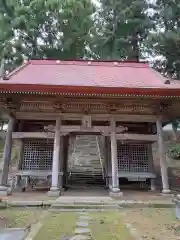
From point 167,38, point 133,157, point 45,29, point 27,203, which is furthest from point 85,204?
point 45,29

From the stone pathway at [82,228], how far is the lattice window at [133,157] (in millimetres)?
4564

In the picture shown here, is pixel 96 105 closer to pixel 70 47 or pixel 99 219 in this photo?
pixel 99 219

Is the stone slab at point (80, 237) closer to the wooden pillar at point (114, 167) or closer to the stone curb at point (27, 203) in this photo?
the stone curb at point (27, 203)

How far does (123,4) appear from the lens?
66.3 feet

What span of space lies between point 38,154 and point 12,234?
20.2ft

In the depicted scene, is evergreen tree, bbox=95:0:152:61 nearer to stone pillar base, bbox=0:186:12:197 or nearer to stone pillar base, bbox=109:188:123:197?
stone pillar base, bbox=109:188:123:197

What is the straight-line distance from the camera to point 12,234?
170 inches

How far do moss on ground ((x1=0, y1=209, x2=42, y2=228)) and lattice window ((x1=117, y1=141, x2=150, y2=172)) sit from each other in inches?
187

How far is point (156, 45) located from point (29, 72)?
9.04 m

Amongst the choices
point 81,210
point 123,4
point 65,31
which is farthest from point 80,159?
point 123,4

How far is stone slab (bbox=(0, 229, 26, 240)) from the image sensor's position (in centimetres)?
411

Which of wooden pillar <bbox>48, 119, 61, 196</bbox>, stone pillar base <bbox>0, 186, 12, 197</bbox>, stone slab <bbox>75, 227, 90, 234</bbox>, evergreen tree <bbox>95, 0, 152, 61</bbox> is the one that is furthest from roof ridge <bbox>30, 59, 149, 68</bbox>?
stone slab <bbox>75, 227, 90, 234</bbox>

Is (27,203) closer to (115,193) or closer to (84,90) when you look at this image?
(115,193)

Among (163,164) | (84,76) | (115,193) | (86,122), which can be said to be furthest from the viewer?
(84,76)
